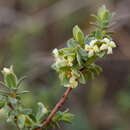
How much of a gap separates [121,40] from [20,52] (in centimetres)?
104

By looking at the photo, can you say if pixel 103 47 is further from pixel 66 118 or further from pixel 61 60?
pixel 66 118

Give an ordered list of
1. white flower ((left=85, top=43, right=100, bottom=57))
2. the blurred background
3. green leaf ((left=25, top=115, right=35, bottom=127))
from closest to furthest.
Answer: white flower ((left=85, top=43, right=100, bottom=57))
green leaf ((left=25, top=115, right=35, bottom=127))
the blurred background

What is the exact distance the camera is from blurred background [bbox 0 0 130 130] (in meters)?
3.91

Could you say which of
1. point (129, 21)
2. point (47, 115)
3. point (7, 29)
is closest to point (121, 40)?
point (129, 21)

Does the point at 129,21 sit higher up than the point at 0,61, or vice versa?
the point at 129,21

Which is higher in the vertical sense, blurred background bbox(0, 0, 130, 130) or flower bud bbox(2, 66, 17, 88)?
blurred background bbox(0, 0, 130, 130)

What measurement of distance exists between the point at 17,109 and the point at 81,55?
254mm

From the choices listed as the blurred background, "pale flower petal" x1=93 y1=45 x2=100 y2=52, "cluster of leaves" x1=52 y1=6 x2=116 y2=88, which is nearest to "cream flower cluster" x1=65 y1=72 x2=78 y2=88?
"cluster of leaves" x1=52 y1=6 x2=116 y2=88

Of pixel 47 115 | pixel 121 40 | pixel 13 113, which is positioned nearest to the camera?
pixel 13 113

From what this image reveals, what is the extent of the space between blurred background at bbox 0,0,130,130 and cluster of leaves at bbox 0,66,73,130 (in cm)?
215

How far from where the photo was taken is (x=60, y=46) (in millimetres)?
4387

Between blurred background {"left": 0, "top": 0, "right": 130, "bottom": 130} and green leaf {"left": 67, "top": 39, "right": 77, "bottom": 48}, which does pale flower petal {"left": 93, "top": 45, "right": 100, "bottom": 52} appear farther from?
blurred background {"left": 0, "top": 0, "right": 130, "bottom": 130}

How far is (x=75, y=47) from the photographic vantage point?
1360 mm

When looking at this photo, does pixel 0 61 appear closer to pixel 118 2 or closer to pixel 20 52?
pixel 20 52
